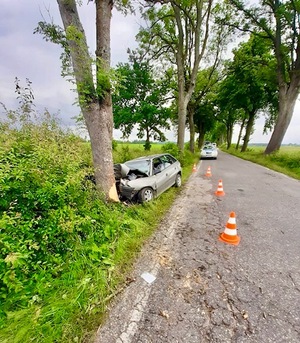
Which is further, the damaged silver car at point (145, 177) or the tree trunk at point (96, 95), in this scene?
the damaged silver car at point (145, 177)

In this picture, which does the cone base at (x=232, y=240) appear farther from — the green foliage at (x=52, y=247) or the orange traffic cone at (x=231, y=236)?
the green foliage at (x=52, y=247)

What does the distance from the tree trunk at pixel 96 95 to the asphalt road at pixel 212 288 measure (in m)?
1.91

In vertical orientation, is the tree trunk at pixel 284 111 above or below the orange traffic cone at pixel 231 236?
above

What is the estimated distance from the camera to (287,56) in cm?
1465

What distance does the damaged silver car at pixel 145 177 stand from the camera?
5.24 metres

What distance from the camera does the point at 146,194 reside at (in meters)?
5.48

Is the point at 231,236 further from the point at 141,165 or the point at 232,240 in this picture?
the point at 141,165

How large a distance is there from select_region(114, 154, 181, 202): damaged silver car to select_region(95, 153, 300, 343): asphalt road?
1254 millimetres

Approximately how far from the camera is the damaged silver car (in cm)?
524

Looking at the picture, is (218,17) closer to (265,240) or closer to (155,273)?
(265,240)

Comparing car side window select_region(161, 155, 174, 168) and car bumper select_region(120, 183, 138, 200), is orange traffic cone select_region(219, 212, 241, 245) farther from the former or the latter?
car side window select_region(161, 155, 174, 168)

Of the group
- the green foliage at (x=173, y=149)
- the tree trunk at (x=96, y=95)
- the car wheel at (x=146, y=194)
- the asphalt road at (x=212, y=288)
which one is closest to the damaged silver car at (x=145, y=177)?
the car wheel at (x=146, y=194)

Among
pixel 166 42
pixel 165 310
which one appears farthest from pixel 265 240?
pixel 166 42

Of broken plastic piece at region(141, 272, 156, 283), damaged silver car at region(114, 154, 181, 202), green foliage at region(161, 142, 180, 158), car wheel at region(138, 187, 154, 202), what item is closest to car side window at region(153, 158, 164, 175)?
damaged silver car at region(114, 154, 181, 202)
